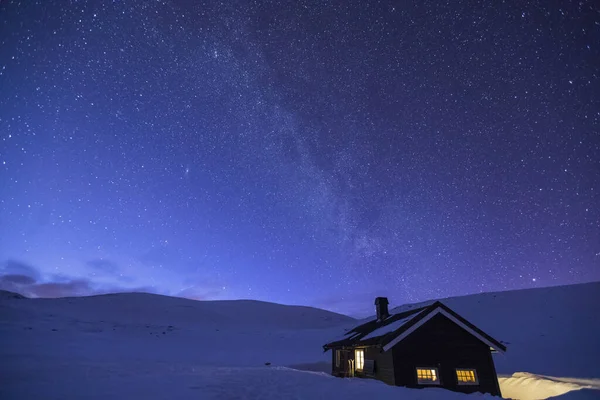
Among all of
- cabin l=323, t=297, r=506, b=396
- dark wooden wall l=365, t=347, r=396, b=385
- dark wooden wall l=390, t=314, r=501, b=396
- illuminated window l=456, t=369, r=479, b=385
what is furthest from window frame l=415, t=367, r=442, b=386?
dark wooden wall l=365, t=347, r=396, b=385

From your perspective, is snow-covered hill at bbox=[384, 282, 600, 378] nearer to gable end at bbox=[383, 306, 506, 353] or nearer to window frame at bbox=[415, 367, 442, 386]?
gable end at bbox=[383, 306, 506, 353]

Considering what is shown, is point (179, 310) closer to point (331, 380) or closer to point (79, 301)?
point (79, 301)

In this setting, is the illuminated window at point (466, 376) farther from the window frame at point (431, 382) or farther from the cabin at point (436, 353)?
the window frame at point (431, 382)

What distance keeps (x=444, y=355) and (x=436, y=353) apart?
0.46 meters

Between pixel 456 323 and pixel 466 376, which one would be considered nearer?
pixel 466 376

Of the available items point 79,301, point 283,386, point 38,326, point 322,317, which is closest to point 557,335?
point 283,386

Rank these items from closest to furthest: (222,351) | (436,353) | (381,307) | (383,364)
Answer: (436,353)
(383,364)
(381,307)
(222,351)

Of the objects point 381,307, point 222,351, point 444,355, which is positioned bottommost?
point 444,355

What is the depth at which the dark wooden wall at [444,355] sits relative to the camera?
17.7 metres

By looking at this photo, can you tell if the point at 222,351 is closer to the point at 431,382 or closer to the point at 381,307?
the point at 381,307

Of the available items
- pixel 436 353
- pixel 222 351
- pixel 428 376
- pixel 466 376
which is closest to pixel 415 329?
pixel 436 353

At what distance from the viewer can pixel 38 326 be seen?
1756 inches

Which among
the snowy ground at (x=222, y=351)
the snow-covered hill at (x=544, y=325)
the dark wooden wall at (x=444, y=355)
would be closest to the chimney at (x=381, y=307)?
the dark wooden wall at (x=444, y=355)

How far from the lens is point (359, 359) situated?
21.8m
